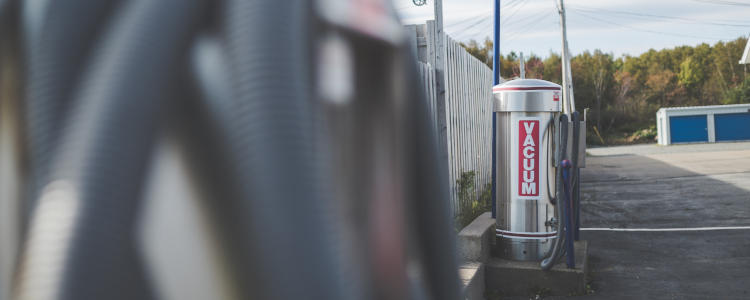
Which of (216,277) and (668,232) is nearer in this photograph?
(216,277)

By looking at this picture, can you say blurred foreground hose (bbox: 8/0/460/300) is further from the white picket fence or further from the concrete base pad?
the concrete base pad

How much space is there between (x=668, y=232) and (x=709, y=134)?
29.9 meters

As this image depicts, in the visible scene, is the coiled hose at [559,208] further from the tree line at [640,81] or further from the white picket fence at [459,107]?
the tree line at [640,81]

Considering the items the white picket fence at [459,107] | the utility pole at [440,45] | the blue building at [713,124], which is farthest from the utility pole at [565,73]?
the utility pole at [440,45]

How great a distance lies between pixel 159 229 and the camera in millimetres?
497

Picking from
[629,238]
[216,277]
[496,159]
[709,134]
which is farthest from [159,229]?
[709,134]


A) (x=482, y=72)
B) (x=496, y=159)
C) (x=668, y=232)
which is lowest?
(x=668, y=232)

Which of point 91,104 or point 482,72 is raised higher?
point 482,72

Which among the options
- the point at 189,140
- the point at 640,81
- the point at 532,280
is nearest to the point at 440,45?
the point at 532,280

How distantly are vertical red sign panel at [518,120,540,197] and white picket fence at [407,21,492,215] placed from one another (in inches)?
26.6

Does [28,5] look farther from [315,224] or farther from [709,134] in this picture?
[709,134]

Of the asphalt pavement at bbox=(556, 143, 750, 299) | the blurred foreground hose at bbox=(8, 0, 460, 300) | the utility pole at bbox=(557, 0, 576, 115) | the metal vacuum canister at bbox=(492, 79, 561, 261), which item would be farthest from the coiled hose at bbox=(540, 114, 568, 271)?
the utility pole at bbox=(557, 0, 576, 115)

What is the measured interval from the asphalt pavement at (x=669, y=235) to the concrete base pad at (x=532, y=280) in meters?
0.20

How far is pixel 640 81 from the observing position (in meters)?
60.0
